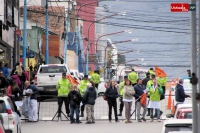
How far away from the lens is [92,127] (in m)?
29.5

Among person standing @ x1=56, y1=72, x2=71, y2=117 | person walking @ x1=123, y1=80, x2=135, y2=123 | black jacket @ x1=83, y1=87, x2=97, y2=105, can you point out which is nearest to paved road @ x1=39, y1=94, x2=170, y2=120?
person standing @ x1=56, y1=72, x2=71, y2=117

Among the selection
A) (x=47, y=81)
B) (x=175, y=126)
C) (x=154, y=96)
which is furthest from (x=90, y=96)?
(x=175, y=126)

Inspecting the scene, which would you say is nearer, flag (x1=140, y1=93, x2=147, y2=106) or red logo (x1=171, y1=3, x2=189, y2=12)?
red logo (x1=171, y1=3, x2=189, y2=12)

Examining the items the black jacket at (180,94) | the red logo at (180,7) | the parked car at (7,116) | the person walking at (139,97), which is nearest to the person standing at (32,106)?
the person walking at (139,97)

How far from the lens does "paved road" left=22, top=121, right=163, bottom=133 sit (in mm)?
27750

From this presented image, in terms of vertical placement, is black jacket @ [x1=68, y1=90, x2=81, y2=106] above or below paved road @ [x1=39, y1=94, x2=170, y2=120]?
above

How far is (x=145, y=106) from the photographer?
32094mm

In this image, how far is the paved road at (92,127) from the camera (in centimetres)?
2775

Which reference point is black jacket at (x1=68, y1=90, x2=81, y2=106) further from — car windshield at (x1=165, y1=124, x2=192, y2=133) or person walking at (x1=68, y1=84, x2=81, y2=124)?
car windshield at (x1=165, y1=124, x2=192, y2=133)

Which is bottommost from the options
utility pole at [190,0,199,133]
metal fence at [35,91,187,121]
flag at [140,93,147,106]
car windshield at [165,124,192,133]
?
metal fence at [35,91,187,121]

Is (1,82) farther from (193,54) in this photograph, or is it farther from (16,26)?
(16,26)

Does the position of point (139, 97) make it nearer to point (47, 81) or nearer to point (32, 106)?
point (32, 106)

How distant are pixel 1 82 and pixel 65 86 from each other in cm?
264

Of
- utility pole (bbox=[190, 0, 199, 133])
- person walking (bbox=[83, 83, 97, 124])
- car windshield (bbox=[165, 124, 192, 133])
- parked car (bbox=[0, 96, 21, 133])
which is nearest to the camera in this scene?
utility pole (bbox=[190, 0, 199, 133])
